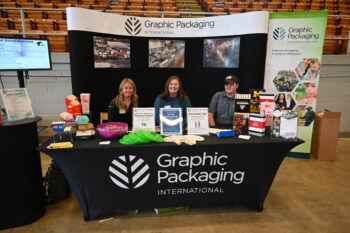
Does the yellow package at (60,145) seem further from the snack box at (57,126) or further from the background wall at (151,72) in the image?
the background wall at (151,72)

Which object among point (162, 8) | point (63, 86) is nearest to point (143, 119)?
point (63, 86)

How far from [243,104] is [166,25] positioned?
2.03m

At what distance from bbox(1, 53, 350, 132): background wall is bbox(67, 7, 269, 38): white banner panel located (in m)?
1.20

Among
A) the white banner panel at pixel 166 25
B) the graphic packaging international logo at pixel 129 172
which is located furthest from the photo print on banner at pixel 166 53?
the graphic packaging international logo at pixel 129 172

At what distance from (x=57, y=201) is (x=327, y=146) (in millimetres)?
3650

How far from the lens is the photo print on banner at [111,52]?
11.0ft

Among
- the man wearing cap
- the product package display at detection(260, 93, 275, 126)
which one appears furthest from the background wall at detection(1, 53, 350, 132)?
the product package display at detection(260, 93, 275, 126)

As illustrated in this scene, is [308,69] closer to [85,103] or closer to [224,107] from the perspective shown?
[224,107]

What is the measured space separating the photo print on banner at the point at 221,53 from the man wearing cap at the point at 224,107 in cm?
102

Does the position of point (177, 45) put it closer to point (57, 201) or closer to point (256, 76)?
point (256, 76)

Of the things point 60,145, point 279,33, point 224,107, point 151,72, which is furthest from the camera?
point 151,72

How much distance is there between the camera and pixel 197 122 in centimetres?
215

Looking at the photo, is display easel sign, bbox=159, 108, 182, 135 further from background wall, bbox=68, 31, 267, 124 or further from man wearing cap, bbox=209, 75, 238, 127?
background wall, bbox=68, 31, 267, 124

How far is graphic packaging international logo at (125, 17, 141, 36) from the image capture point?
346cm
